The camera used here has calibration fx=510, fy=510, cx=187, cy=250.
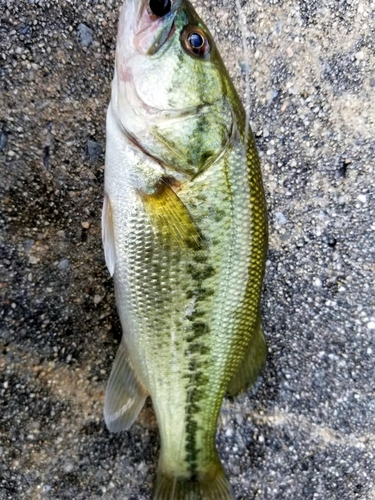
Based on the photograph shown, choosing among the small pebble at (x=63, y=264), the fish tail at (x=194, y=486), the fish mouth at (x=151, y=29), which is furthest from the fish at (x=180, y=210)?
the small pebble at (x=63, y=264)

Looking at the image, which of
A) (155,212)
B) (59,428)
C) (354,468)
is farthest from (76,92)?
(354,468)

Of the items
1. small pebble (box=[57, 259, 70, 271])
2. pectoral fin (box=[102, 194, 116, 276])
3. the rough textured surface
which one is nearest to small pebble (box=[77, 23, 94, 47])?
the rough textured surface

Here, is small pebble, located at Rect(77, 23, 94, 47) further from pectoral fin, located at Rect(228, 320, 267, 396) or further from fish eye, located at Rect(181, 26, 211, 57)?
pectoral fin, located at Rect(228, 320, 267, 396)

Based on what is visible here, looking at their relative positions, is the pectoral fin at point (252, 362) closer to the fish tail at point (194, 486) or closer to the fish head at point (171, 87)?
the fish tail at point (194, 486)

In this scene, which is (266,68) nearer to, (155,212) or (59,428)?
(155,212)

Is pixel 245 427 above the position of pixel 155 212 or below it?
below

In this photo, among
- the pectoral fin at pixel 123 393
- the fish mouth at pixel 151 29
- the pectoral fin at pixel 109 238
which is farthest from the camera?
the pectoral fin at pixel 123 393

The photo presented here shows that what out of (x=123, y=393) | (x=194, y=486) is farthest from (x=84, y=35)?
Answer: (x=194, y=486)
